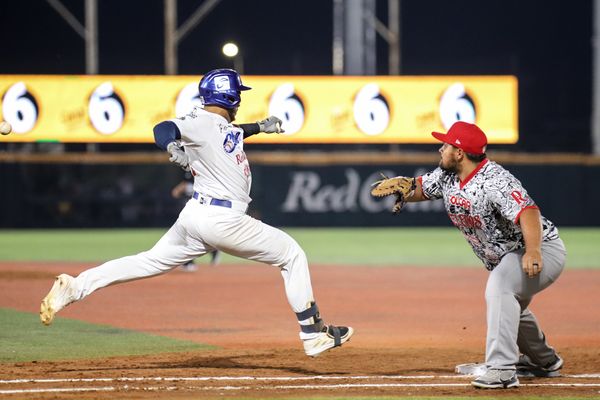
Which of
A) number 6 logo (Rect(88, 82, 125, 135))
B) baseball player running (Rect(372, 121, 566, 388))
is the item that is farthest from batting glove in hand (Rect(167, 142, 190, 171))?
number 6 logo (Rect(88, 82, 125, 135))

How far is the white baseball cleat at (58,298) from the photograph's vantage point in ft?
24.2

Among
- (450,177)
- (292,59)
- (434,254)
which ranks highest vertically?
(292,59)

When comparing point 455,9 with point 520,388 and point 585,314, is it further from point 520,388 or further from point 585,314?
point 520,388

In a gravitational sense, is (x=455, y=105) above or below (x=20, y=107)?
below

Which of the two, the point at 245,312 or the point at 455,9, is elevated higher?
the point at 455,9

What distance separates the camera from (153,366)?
795 cm

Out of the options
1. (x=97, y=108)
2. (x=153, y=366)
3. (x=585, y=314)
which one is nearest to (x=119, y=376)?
(x=153, y=366)

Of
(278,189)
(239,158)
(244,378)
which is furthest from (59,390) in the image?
(278,189)

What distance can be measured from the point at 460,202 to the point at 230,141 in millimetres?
1542

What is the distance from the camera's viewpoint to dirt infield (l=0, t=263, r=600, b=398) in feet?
23.2

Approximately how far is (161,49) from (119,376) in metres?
44.8

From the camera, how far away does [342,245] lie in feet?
74.6

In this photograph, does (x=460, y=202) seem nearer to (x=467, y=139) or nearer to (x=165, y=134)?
(x=467, y=139)

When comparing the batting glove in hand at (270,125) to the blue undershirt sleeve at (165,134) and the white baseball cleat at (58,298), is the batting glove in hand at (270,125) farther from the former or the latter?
the white baseball cleat at (58,298)
